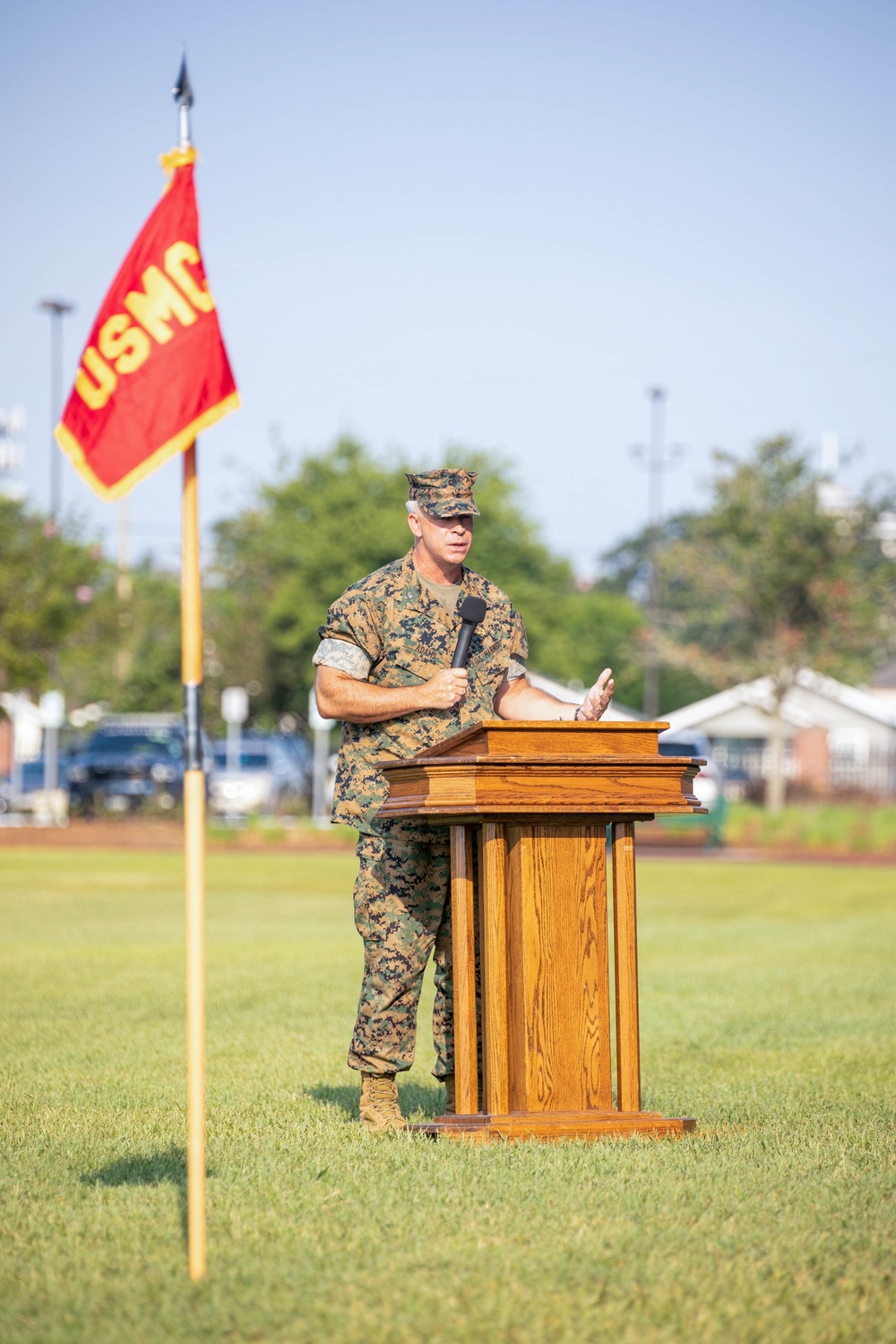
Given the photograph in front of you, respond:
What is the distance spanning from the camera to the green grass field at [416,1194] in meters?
3.81

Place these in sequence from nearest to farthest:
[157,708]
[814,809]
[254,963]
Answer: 1. [254,963]
2. [814,809]
3. [157,708]

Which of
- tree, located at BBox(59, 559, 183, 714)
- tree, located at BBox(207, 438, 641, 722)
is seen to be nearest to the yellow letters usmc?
tree, located at BBox(59, 559, 183, 714)

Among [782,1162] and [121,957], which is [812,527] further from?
[782,1162]

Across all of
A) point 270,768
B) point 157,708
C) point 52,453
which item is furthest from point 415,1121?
point 157,708

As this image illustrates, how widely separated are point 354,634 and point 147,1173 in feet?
6.70

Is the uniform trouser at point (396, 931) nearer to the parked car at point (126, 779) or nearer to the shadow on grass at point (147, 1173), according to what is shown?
the shadow on grass at point (147, 1173)

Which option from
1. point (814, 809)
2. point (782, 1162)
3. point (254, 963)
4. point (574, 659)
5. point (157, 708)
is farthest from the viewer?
point (574, 659)

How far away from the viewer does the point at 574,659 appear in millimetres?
72625

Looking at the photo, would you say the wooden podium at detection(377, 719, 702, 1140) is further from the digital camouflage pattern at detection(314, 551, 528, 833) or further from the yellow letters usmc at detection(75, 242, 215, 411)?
the yellow letters usmc at detection(75, 242, 215, 411)

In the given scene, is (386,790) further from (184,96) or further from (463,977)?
(184,96)

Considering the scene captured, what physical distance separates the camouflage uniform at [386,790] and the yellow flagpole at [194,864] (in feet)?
6.47

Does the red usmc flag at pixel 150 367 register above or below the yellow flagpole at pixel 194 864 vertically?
above

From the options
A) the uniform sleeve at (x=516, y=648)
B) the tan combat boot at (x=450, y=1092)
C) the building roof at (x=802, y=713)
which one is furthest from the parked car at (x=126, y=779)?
the tan combat boot at (x=450, y=1092)

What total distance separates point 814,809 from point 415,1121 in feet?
99.1
